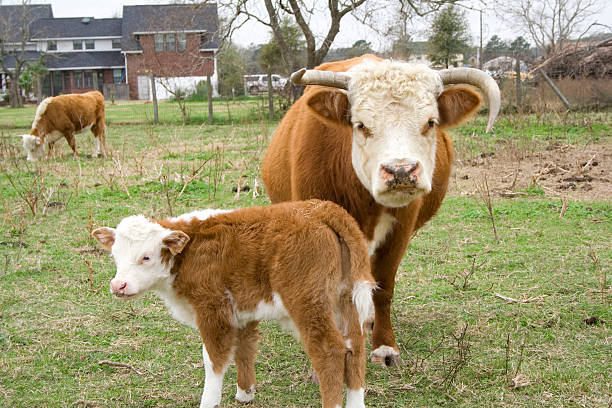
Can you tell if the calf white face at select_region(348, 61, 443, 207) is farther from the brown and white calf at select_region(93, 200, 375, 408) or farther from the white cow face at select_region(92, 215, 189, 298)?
the white cow face at select_region(92, 215, 189, 298)

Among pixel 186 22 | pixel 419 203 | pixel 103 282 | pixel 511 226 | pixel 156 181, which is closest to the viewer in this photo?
pixel 419 203

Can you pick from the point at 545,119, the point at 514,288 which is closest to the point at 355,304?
the point at 514,288

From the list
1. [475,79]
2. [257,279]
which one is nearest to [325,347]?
[257,279]

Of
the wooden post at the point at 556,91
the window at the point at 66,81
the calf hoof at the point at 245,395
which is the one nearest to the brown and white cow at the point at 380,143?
the calf hoof at the point at 245,395

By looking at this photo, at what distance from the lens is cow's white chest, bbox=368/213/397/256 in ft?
14.0

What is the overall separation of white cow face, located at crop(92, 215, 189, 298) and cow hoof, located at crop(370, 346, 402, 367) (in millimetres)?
1696

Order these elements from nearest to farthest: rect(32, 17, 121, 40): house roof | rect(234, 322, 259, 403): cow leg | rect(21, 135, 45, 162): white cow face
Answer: rect(234, 322, 259, 403): cow leg, rect(21, 135, 45, 162): white cow face, rect(32, 17, 121, 40): house roof

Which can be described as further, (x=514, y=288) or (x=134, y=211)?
(x=134, y=211)

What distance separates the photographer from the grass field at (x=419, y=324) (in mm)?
3908

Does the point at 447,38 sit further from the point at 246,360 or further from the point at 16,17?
the point at 16,17

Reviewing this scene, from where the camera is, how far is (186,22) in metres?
21.8

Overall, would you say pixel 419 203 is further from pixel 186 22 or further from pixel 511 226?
pixel 186 22

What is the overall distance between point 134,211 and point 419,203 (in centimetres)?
534

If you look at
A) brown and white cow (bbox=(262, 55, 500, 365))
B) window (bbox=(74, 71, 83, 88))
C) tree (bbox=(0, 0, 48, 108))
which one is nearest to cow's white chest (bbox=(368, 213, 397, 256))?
brown and white cow (bbox=(262, 55, 500, 365))
